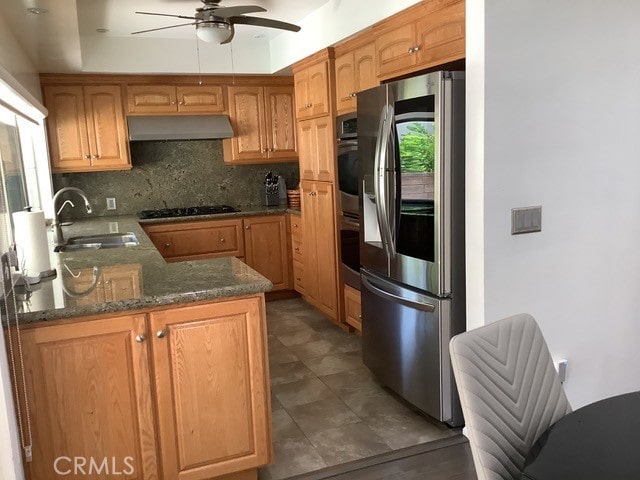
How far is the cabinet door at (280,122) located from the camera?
5.47 m

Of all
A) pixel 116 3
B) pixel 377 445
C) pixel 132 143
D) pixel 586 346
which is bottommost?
pixel 377 445

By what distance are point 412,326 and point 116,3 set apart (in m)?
2.84

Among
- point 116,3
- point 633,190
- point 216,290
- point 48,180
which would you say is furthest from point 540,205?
point 48,180

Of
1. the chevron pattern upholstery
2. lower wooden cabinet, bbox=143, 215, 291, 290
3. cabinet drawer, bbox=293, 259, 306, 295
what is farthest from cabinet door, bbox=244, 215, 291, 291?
the chevron pattern upholstery

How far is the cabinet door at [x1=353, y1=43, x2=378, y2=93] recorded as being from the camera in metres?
3.55

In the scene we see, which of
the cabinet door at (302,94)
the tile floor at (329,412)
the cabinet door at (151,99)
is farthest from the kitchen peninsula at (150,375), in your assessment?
the cabinet door at (151,99)

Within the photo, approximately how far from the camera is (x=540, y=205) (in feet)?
8.30

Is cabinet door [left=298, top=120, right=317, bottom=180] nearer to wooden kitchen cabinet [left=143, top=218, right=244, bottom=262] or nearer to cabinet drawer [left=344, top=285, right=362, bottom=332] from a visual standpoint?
wooden kitchen cabinet [left=143, top=218, right=244, bottom=262]

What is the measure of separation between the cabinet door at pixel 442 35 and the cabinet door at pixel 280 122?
8.96 ft

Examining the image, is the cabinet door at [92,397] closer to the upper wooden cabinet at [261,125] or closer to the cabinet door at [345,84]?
the cabinet door at [345,84]

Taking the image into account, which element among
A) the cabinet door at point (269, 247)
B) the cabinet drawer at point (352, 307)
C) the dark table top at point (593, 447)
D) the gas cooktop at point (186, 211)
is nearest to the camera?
the dark table top at point (593, 447)

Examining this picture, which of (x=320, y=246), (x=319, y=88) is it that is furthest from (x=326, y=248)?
(x=319, y=88)

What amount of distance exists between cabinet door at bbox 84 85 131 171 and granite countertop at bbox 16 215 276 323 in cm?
222

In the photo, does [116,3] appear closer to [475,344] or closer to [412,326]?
[412,326]
